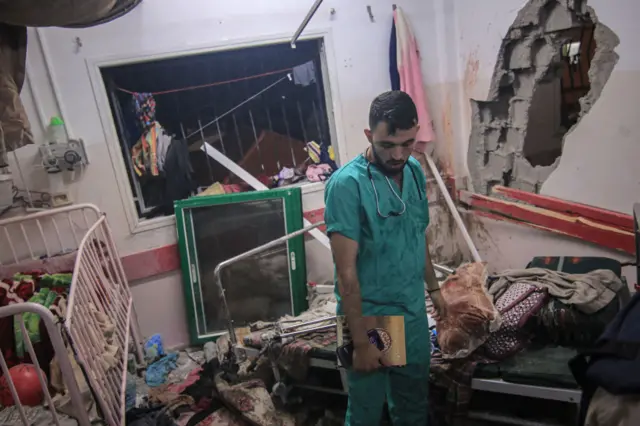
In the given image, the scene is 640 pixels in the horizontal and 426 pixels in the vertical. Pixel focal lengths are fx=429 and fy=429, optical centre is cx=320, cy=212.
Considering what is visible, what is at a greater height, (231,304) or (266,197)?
(266,197)

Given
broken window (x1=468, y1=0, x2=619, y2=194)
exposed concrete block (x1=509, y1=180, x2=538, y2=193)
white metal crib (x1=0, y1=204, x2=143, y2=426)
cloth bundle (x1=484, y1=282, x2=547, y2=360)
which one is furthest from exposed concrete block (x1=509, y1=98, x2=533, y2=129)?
white metal crib (x1=0, y1=204, x2=143, y2=426)

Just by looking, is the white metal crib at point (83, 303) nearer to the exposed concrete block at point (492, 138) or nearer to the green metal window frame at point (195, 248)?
the green metal window frame at point (195, 248)

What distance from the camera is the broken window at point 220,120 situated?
3062mm

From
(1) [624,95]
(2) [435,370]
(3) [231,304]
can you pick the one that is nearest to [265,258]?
(3) [231,304]

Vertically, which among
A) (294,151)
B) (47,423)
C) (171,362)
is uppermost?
(294,151)

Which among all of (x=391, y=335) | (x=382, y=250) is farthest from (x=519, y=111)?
(x=391, y=335)

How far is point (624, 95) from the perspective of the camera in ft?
6.95

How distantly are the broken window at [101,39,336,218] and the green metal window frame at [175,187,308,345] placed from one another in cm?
19

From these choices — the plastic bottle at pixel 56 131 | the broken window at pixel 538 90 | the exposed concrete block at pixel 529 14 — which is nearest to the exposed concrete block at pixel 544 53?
the broken window at pixel 538 90

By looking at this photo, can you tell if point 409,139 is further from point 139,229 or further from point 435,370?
point 139,229

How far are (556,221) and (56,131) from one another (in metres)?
3.15

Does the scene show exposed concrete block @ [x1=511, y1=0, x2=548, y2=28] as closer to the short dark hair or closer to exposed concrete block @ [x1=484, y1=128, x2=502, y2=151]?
exposed concrete block @ [x1=484, y1=128, x2=502, y2=151]

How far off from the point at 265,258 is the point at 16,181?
169 centimetres

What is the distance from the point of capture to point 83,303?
192 cm
